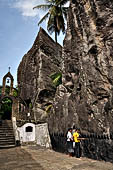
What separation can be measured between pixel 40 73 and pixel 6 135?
1085 centimetres

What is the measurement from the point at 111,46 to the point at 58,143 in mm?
7061

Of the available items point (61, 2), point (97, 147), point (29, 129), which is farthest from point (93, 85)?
point (61, 2)

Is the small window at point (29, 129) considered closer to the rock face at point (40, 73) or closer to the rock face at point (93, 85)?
the rock face at point (93, 85)

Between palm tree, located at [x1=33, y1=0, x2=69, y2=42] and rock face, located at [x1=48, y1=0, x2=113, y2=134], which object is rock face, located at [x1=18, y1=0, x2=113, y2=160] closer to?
rock face, located at [x1=48, y1=0, x2=113, y2=134]

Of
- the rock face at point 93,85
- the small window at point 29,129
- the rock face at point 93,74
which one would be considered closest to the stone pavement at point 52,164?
the rock face at point 93,85

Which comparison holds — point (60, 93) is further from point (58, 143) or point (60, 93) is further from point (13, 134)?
point (13, 134)

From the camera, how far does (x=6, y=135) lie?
14.7 m

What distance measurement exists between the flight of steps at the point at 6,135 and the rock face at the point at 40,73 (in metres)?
4.55

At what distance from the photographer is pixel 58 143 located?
32.8 feet

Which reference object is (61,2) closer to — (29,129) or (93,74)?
(93,74)

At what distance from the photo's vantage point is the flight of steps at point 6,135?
43.5 ft

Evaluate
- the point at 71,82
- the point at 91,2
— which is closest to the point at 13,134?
the point at 71,82

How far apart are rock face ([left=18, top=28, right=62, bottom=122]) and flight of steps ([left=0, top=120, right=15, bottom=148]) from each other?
14.9 ft

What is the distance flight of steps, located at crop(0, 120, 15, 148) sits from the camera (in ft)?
43.5
